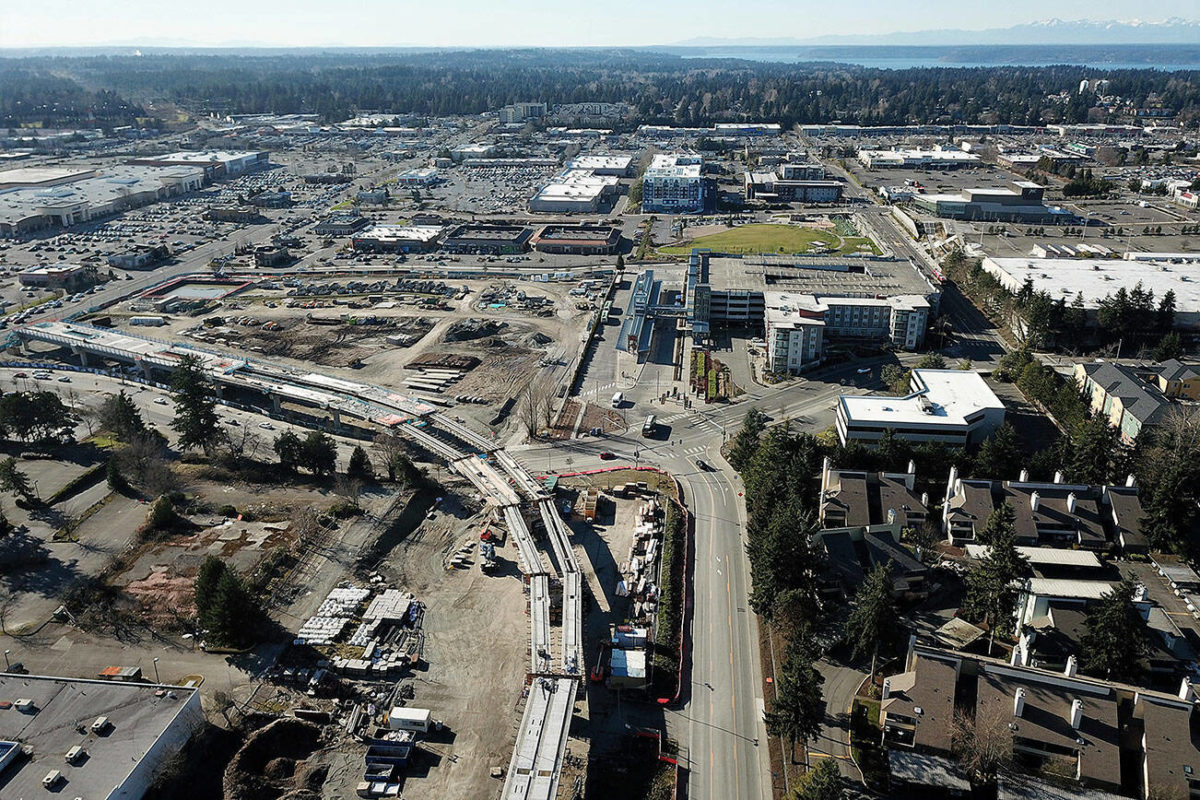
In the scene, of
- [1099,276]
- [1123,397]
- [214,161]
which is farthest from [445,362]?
[214,161]

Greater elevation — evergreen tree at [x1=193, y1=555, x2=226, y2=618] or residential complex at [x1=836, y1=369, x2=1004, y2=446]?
residential complex at [x1=836, y1=369, x2=1004, y2=446]

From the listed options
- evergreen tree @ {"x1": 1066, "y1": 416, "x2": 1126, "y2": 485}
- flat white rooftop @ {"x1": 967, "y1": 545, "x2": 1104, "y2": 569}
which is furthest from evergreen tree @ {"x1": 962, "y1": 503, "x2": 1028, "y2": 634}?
evergreen tree @ {"x1": 1066, "y1": 416, "x2": 1126, "y2": 485}

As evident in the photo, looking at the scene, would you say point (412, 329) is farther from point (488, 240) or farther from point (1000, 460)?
point (1000, 460)

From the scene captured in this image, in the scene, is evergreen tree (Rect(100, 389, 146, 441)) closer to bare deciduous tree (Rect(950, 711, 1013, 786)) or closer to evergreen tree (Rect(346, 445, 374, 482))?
evergreen tree (Rect(346, 445, 374, 482))

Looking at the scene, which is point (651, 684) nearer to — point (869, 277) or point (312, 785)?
point (312, 785)

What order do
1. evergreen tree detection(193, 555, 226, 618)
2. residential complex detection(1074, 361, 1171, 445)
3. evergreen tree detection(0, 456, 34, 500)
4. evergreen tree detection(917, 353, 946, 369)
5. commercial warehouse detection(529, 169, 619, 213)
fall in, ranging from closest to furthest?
evergreen tree detection(193, 555, 226, 618)
evergreen tree detection(0, 456, 34, 500)
residential complex detection(1074, 361, 1171, 445)
evergreen tree detection(917, 353, 946, 369)
commercial warehouse detection(529, 169, 619, 213)

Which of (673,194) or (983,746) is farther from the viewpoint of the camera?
(673,194)

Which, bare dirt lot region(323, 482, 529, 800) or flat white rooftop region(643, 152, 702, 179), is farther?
flat white rooftop region(643, 152, 702, 179)
